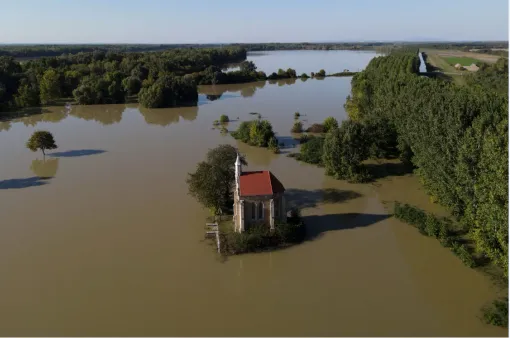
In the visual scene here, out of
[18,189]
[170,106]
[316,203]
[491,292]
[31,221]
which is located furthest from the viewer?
[170,106]

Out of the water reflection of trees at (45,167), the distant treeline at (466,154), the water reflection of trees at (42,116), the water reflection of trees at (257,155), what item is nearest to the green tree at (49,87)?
the water reflection of trees at (42,116)

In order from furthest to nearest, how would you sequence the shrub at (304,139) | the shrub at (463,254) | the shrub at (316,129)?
the shrub at (316,129), the shrub at (304,139), the shrub at (463,254)

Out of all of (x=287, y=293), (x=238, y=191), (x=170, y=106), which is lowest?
(x=287, y=293)

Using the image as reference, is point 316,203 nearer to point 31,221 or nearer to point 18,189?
point 31,221

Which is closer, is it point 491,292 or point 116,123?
point 491,292

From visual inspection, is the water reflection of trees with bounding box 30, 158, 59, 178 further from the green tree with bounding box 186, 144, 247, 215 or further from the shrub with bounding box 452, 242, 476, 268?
the shrub with bounding box 452, 242, 476, 268

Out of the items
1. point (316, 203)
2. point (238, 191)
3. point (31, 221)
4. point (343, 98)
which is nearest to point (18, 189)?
point (31, 221)

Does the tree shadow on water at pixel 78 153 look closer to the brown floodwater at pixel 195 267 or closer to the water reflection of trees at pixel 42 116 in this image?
the brown floodwater at pixel 195 267

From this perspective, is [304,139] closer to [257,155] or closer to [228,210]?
[257,155]
